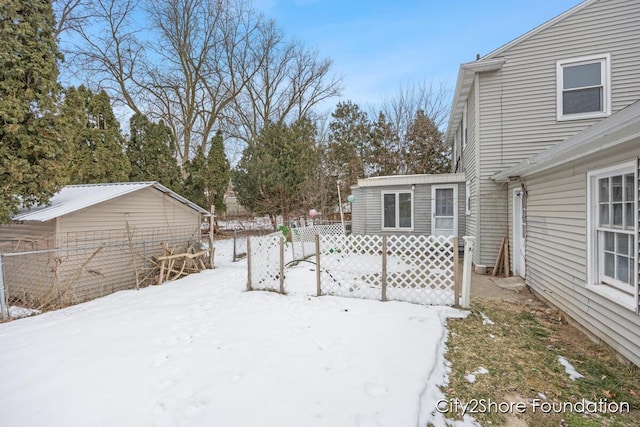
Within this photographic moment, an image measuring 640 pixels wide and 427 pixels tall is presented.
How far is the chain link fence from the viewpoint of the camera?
6.39 metres

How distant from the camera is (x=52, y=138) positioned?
6.52 metres

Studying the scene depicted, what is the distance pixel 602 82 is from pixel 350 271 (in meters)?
7.24

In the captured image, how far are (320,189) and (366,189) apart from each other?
11.2 feet

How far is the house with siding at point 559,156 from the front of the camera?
146 inches

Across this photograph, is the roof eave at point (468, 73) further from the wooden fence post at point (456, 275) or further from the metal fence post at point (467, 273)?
the wooden fence post at point (456, 275)

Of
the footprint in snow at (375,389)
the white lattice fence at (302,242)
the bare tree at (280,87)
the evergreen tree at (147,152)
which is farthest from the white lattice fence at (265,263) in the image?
the bare tree at (280,87)

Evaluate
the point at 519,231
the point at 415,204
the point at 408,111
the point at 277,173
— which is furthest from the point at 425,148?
the point at 519,231

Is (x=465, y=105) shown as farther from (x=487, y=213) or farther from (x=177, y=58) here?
(x=177, y=58)

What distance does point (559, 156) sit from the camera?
409cm

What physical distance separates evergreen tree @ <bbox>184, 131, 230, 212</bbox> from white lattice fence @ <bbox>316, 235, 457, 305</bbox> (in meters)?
10.4

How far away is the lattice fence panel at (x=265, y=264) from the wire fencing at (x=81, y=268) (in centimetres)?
308

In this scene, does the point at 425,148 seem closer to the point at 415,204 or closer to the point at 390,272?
the point at 415,204

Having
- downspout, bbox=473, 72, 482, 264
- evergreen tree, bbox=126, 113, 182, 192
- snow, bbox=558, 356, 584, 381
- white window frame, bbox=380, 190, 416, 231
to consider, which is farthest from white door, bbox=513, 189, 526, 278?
evergreen tree, bbox=126, 113, 182, 192

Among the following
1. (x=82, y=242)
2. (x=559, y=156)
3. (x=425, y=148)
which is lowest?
(x=82, y=242)
